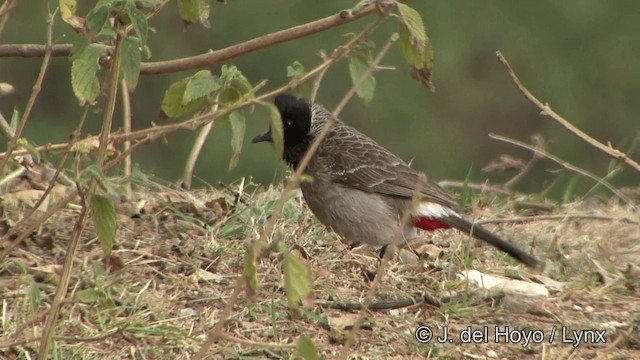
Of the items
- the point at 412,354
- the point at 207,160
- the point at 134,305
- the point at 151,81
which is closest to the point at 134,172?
the point at 134,305

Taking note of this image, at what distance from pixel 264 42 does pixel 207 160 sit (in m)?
8.12

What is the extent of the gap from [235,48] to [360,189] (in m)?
2.75

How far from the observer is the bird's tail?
597cm

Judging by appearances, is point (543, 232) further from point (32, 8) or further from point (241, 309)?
point (32, 8)

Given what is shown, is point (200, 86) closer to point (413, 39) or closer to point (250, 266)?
point (413, 39)

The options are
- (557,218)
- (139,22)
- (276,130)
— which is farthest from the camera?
(557,218)

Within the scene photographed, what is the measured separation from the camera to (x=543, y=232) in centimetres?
661

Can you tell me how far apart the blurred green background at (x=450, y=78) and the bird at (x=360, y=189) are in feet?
17.6

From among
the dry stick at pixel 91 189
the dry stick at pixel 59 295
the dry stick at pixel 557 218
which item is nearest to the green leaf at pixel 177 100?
the dry stick at pixel 91 189

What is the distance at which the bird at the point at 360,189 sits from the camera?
654cm

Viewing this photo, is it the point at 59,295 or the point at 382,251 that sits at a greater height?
the point at 59,295

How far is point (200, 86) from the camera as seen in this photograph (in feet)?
13.3

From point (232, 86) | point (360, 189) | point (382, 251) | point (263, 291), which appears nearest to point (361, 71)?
point (232, 86)

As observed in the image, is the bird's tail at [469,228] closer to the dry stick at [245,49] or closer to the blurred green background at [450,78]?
the dry stick at [245,49]
